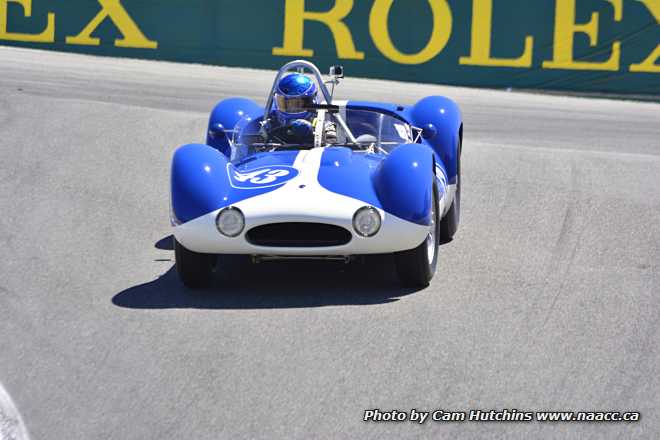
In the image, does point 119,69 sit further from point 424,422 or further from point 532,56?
point 424,422

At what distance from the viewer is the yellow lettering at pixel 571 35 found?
59.3ft

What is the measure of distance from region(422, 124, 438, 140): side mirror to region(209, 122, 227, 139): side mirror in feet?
4.78

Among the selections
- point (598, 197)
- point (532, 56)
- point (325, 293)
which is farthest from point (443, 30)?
point (325, 293)

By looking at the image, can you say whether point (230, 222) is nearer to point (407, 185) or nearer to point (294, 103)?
point (407, 185)

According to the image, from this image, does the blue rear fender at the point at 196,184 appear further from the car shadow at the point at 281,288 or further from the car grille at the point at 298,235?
the car shadow at the point at 281,288

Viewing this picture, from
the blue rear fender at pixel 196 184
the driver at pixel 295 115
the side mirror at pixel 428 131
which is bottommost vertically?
the blue rear fender at pixel 196 184

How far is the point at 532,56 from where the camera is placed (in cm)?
1831

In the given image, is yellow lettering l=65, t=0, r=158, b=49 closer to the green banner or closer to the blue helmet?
the green banner

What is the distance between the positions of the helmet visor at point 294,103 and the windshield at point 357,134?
0.16 metres

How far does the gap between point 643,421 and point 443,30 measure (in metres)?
14.2

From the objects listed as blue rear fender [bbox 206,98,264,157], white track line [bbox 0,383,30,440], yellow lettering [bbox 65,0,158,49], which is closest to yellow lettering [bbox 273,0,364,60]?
yellow lettering [bbox 65,0,158,49]

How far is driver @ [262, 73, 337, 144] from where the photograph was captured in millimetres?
8320

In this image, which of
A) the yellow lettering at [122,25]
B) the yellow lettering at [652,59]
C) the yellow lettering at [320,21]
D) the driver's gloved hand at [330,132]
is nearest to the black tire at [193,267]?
the driver's gloved hand at [330,132]

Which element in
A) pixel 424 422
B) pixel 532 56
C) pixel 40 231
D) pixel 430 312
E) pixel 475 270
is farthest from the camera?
pixel 532 56
